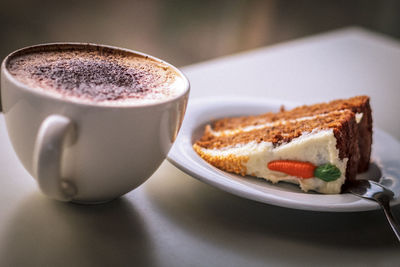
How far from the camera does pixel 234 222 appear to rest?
0.93 metres

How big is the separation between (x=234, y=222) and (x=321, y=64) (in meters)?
1.35

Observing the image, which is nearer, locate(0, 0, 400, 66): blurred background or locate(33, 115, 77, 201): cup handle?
locate(33, 115, 77, 201): cup handle

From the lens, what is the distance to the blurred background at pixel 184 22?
3973 mm

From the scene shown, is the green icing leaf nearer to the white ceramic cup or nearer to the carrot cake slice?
the carrot cake slice

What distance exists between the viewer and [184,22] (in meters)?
4.77

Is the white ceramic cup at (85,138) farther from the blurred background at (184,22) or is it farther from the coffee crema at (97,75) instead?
the blurred background at (184,22)

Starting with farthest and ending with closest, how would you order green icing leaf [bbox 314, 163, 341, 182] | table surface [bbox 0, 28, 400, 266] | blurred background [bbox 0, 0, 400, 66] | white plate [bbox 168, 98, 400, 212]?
blurred background [bbox 0, 0, 400, 66]
green icing leaf [bbox 314, 163, 341, 182]
white plate [bbox 168, 98, 400, 212]
table surface [bbox 0, 28, 400, 266]

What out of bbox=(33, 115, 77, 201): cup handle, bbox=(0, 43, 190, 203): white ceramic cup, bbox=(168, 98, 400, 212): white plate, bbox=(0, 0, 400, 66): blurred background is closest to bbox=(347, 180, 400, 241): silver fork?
bbox=(168, 98, 400, 212): white plate

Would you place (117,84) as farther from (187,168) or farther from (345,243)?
(345,243)

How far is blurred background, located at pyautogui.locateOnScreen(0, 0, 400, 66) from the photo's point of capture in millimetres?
3973

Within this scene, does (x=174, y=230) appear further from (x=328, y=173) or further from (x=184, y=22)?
(x=184, y=22)

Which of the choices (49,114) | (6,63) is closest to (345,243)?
(49,114)

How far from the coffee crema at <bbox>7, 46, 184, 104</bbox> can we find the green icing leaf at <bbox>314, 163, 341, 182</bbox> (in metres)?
0.35

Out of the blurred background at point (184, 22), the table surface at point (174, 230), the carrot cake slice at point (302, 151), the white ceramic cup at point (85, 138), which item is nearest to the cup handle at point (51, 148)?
the white ceramic cup at point (85, 138)
